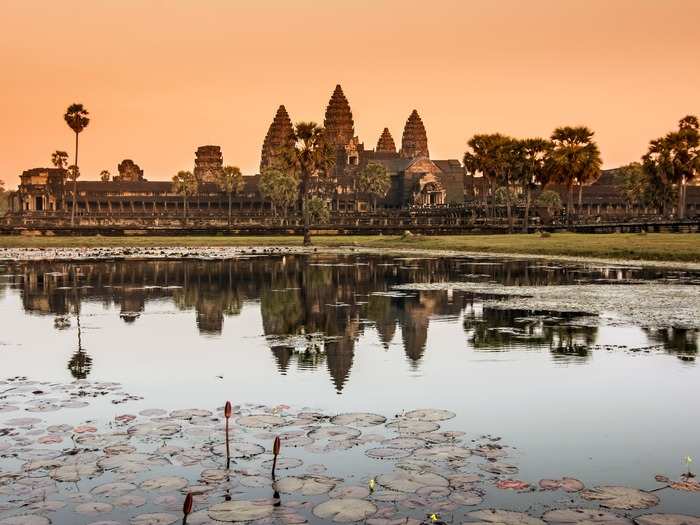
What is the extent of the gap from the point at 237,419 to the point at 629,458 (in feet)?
15.3

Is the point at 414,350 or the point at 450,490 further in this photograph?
the point at 414,350

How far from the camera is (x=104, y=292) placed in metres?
29.1

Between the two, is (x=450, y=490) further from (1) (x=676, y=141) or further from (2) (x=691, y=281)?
(1) (x=676, y=141)

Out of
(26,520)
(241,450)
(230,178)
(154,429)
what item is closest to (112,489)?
(26,520)

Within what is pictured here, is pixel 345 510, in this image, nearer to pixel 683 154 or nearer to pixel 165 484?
pixel 165 484

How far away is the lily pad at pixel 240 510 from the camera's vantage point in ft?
24.6

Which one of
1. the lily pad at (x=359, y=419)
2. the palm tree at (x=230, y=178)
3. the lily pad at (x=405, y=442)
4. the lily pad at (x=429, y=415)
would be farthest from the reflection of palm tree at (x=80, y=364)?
the palm tree at (x=230, y=178)

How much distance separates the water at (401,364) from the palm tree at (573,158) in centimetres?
7040

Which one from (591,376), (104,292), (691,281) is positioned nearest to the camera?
(591,376)

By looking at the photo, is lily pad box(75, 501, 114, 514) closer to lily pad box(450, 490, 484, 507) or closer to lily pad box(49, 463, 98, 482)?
lily pad box(49, 463, 98, 482)

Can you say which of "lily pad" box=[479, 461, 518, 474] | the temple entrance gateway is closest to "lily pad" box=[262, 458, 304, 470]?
"lily pad" box=[479, 461, 518, 474]

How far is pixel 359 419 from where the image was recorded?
428 inches

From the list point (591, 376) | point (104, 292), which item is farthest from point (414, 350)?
point (104, 292)

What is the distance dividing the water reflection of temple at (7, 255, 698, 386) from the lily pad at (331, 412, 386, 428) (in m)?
2.20
